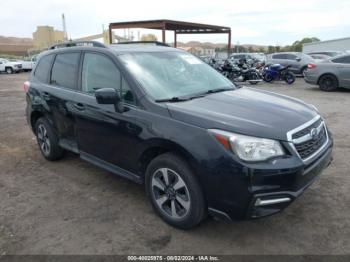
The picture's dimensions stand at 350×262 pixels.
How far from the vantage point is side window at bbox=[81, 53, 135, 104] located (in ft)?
11.7

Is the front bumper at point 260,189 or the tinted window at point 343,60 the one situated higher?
the tinted window at point 343,60

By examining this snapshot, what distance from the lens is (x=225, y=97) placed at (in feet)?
11.8

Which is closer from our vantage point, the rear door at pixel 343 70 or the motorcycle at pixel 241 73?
the rear door at pixel 343 70

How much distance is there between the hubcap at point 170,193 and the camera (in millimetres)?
3107

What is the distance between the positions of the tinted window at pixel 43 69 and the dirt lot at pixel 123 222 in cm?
140

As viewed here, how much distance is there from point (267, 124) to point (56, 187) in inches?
113

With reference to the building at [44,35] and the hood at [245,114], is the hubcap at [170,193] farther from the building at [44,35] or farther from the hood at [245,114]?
the building at [44,35]

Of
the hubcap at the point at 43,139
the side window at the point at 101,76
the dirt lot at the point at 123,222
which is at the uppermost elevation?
the side window at the point at 101,76

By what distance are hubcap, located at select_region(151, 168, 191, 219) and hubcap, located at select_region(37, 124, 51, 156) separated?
245cm

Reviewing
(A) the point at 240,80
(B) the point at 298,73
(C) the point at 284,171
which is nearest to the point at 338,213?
(C) the point at 284,171

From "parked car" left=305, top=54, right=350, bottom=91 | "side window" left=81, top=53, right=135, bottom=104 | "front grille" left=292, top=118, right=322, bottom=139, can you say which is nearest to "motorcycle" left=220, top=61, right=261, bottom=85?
"parked car" left=305, top=54, right=350, bottom=91

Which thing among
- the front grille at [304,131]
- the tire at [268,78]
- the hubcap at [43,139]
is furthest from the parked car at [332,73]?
the hubcap at [43,139]

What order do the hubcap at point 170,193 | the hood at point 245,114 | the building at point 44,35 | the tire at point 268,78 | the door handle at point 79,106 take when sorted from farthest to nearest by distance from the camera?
the building at point 44,35 < the tire at point 268,78 < the door handle at point 79,106 < the hubcap at point 170,193 < the hood at point 245,114

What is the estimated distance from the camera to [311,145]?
10.1 ft
